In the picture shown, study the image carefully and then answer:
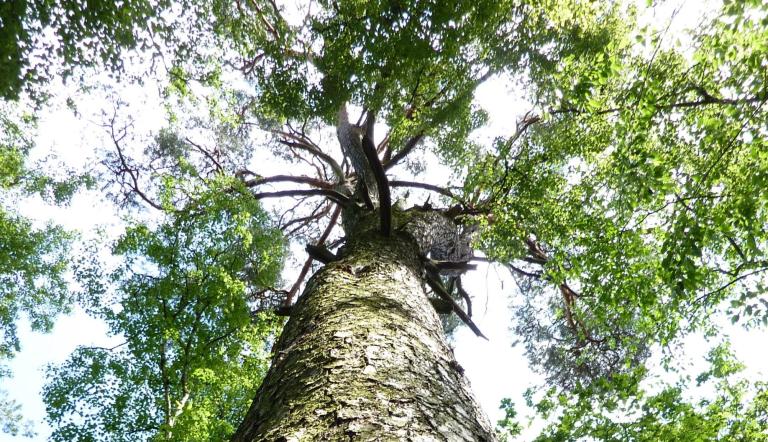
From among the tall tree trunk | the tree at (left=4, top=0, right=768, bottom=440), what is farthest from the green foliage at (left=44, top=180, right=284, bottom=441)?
the tall tree trunk

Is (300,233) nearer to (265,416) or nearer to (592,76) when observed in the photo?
(592,76)

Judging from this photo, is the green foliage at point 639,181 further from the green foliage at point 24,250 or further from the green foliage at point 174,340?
the green foliage at point 24,250

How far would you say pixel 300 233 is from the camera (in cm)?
1352

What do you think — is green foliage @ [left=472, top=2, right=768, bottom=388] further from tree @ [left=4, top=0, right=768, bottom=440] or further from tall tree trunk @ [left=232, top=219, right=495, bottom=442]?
tall tree trunk @ [left=232, top=219, right=495, bottom=442]

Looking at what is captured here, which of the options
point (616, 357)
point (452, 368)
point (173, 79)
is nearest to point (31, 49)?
point (173, 79)

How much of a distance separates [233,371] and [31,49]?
4.09 meters

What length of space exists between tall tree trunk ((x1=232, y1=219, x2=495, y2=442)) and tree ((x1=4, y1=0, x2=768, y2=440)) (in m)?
0.01

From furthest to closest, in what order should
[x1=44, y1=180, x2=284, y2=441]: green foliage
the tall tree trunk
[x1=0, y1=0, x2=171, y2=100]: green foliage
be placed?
[x1=44, y1=180, x2=284, y2=441]: green foliage, [x1=0, y1=0, x2=171, y2=100]: green foliage, the tall tree trunk

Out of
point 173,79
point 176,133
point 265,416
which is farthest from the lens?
point 176,133

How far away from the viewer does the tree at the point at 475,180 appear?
2146mm

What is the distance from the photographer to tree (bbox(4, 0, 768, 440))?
2.15m

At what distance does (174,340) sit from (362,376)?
455 cm

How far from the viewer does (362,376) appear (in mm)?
1924

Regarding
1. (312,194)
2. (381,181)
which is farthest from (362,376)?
(312,194)
